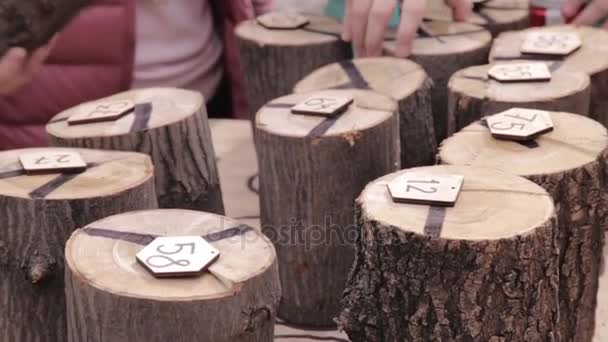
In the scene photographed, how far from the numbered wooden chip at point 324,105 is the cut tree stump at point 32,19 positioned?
0.40m

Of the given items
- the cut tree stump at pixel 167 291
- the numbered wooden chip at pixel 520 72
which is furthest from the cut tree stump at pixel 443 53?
the cut tree stump at pixel 167 291

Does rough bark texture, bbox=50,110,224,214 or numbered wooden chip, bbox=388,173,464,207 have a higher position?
numbered wooden chip, bbox=388,173,464,207

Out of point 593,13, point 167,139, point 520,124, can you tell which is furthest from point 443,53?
point 167,139

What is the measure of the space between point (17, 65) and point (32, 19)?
5.9 inches

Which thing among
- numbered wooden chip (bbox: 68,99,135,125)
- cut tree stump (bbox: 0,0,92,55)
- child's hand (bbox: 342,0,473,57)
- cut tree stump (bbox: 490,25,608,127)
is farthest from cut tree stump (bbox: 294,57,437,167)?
cut tree stump (bbox: 0,0,92,55)

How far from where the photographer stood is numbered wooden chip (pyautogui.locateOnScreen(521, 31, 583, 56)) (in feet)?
5.62

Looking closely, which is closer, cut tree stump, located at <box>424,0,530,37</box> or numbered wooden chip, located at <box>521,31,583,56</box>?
numbered wooden chip, located at <box>521,31,583,56</box>

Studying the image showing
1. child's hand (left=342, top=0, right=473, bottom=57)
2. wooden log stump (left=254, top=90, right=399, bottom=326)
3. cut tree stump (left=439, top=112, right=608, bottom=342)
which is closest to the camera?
cut tree stump (left=439, top=112, right=608, bottom=342)

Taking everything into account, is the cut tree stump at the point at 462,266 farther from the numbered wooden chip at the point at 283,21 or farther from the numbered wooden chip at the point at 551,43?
the numbered wooden chip at the point at 283,21

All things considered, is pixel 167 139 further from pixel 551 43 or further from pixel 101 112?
pixel 551 43

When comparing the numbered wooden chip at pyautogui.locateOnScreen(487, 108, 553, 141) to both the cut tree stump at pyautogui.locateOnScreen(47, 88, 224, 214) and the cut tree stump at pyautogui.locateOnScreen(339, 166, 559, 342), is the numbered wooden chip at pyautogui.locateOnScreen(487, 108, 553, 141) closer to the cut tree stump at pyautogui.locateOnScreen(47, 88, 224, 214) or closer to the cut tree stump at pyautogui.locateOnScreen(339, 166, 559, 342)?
the cut tree stump at pyautogui.locateOnScreen(339, 166, 559, 342)

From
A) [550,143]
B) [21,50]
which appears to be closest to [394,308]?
[550,143]

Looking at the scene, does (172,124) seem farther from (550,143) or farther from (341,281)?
(550,143)

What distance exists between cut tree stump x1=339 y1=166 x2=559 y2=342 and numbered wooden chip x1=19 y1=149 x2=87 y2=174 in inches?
17.0
